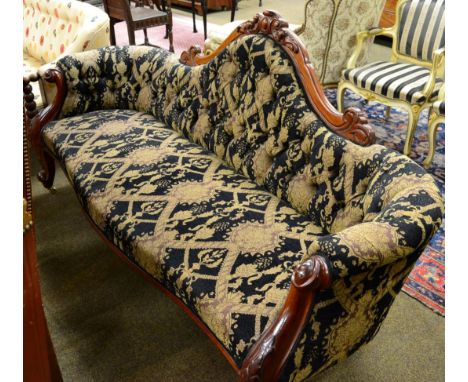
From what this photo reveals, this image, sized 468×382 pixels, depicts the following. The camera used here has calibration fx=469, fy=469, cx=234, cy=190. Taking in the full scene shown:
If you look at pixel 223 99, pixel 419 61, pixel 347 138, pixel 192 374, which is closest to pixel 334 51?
pixel 419 61

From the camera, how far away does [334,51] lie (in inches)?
117

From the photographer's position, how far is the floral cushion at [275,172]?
1.01 metres

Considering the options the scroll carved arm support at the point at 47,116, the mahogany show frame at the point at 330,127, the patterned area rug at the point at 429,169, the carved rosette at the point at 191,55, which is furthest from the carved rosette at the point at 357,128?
the scroll carved arm support at the point at 47,116

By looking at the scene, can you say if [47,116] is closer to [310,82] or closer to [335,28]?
[310,82]

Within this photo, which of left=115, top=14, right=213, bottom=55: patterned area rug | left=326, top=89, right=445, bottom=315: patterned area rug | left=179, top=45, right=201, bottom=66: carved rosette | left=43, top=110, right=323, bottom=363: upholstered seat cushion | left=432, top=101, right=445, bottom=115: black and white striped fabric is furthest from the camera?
left=115, top=14, right=213, bottom=55: patterned area rug

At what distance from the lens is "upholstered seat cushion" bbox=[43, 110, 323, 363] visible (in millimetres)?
1185

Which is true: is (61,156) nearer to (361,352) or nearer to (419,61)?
(361,352)

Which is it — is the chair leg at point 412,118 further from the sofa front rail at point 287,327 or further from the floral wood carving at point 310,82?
the sofa front rail at point 287,327

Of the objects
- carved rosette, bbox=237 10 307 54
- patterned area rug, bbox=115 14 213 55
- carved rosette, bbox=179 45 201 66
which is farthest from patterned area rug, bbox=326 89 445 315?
patterned area rug, bbox=115 14 213 55

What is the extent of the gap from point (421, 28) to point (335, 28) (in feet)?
1.62

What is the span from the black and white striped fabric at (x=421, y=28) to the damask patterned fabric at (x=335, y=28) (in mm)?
212

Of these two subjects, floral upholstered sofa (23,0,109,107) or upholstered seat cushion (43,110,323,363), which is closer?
upholstered seat cushion (43,110,323,363)

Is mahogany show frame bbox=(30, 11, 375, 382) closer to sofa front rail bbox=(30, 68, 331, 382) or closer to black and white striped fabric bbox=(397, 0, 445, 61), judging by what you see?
sofa front rail bbox=(30, 68, 331, 382)

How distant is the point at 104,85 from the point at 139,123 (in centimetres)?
34
